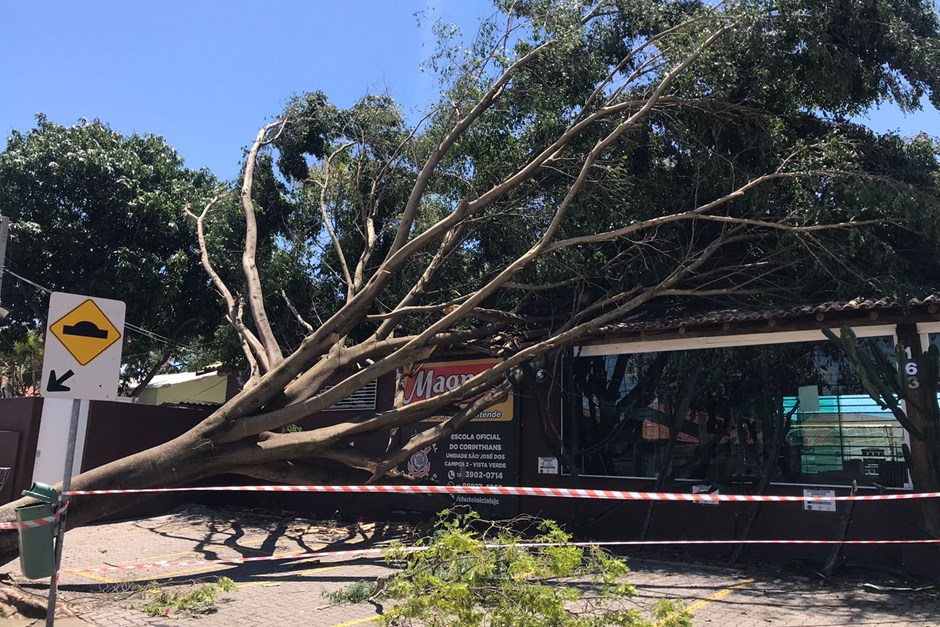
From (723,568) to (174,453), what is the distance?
7.26 meters

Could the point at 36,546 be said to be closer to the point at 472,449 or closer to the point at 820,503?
the point at 472,449

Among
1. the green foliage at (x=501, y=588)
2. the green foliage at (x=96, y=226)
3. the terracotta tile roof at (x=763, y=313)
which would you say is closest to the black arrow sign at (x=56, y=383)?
the green foliage at (x=501, y=588)

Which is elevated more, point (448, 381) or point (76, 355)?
point (448, 381)

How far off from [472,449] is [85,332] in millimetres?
7989

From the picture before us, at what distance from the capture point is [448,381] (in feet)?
44.9

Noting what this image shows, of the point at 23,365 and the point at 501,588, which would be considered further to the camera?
the point at 23,365

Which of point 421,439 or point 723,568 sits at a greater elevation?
point 421,439

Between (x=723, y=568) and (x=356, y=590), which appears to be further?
(x=723, y=568)

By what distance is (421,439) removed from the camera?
10.7 meters

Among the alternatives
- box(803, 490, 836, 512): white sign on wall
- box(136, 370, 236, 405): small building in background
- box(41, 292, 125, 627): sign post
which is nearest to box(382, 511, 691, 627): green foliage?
box(41, 292, 125, 627): sign post

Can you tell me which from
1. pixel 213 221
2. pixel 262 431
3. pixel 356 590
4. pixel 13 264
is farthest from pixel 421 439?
pixel 13 264

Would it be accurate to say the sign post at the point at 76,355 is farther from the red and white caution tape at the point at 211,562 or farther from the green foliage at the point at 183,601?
the red and white caution tape at the point at 211,562

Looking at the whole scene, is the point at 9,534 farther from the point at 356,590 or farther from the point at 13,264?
the point at 13,264

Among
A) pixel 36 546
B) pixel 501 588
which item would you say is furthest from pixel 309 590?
pixel 501 588
